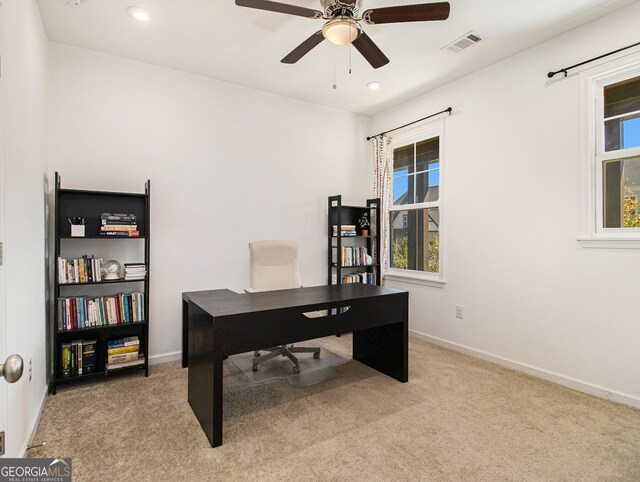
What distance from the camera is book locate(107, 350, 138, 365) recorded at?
2.73m

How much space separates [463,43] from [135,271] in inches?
129

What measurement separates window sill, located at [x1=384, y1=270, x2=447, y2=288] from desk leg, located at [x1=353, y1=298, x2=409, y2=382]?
3.66 feet

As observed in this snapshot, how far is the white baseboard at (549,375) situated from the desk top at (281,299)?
4.05ft

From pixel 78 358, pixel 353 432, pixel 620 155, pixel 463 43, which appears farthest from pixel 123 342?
pixel 620 155

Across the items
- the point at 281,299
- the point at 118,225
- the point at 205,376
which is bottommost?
the point at 205,376

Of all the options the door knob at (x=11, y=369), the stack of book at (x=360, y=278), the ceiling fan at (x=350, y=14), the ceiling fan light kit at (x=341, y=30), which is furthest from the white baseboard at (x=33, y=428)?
the stack of book at (x=360, y=278)

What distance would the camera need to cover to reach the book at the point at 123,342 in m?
2.79

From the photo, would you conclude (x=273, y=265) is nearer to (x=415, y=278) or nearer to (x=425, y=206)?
(x=415, y=278)

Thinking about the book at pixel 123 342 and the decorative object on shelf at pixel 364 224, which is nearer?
the book at pixel 123 342

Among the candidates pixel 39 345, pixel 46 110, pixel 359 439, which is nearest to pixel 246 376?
pixel 359 439

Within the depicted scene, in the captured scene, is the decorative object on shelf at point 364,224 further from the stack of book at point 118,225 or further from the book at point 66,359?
the book at point 66,359

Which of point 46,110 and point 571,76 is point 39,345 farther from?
point 571,76

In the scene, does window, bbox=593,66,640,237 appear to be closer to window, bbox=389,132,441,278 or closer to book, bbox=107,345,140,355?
window, bbox=389,132,441,278

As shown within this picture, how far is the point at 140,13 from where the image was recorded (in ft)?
7.98
